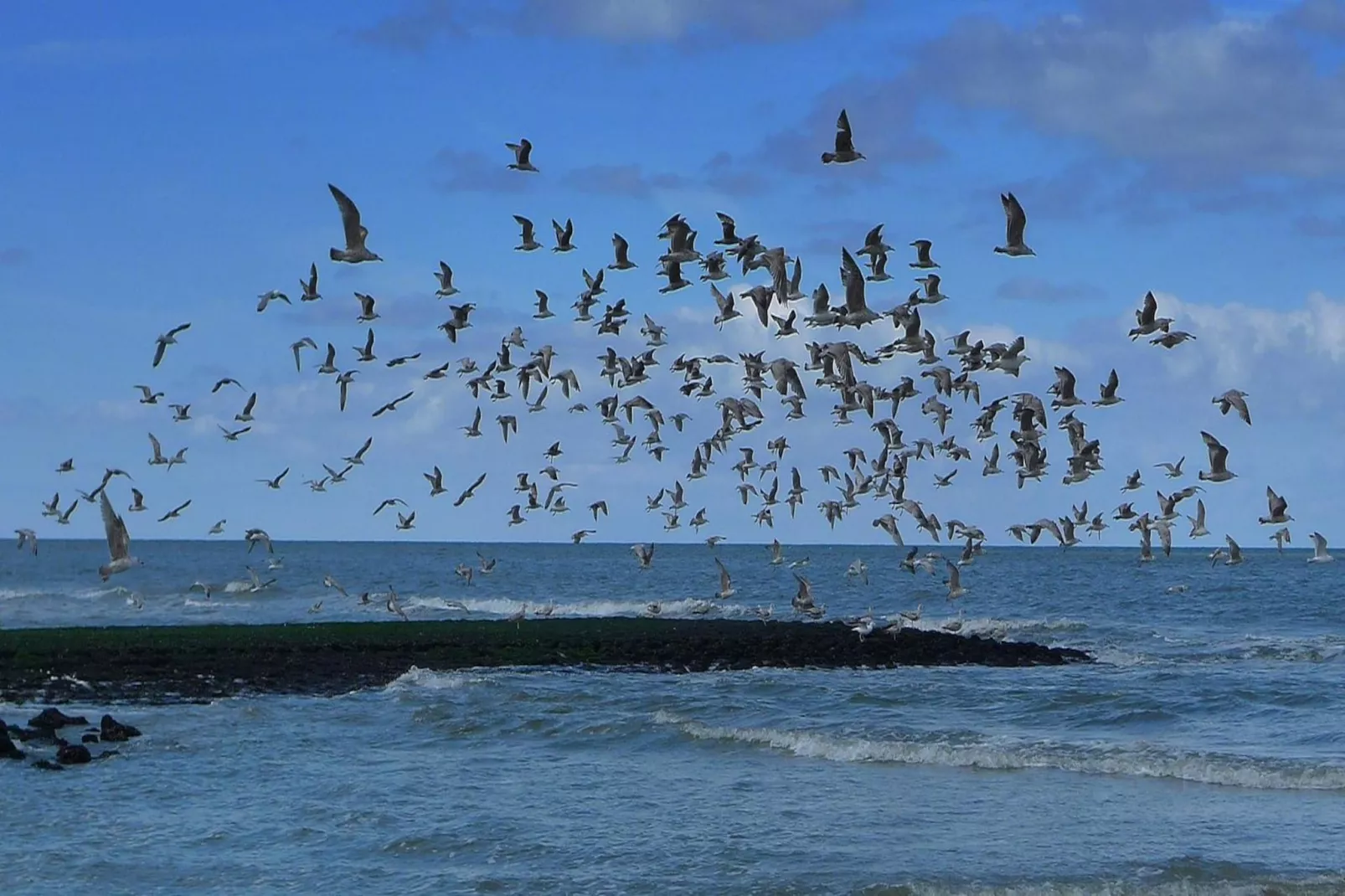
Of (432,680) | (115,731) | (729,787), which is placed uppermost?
(432,680)

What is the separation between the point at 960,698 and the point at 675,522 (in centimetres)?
1555

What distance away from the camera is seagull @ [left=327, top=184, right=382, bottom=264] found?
26078mm

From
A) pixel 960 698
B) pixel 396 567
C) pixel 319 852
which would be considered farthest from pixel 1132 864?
pixel 396 567

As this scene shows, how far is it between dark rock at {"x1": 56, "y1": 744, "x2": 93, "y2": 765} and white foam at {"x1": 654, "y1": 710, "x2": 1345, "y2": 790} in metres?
9.30

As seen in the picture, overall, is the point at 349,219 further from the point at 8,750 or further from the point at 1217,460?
the point at 1217,460

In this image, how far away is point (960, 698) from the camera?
109 ft

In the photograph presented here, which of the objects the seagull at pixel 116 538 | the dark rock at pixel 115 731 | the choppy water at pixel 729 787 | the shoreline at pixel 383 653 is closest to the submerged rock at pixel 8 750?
the choppy water at pixel 729 787

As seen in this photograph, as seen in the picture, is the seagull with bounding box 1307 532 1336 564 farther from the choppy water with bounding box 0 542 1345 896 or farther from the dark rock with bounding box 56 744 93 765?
the dark rock with bounding box 56 744 93 765

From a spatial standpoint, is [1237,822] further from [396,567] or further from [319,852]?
[396,567]

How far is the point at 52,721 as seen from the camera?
1073 inches

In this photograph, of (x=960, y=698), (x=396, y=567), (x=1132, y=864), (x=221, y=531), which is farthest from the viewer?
(x=396, y=567)

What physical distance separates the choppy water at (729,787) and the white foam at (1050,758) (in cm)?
6

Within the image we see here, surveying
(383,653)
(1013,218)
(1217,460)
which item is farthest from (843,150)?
(383,653)

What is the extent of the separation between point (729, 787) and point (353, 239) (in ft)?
32.8
